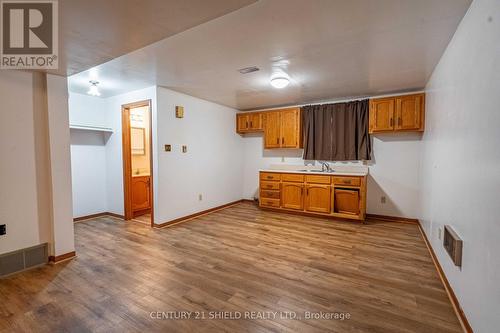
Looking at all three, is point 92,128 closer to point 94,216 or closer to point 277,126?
point 94,216

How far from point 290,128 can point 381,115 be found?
1.69 metres

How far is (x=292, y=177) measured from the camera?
4.70 m

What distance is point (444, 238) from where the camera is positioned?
2.18m

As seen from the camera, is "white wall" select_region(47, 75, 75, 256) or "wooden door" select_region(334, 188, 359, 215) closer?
"white wall" select_region(47, 75, 75, 256)

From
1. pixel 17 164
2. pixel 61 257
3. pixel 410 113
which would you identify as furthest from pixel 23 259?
pixel 410 113

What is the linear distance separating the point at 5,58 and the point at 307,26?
271cm

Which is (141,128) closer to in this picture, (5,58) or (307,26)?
(5,58)

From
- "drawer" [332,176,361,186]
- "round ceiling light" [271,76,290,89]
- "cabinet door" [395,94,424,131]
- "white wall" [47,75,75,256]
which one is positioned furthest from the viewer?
"drawer" [332,176,361,186]

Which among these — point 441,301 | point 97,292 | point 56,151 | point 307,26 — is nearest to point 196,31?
point 307,26

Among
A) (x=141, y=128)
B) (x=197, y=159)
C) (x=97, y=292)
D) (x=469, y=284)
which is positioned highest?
(x=141, y=128)

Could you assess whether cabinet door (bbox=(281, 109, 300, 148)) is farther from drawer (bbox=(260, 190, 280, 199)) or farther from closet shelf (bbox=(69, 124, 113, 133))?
closet shelf (bbox=(69, 124, 113, 133))

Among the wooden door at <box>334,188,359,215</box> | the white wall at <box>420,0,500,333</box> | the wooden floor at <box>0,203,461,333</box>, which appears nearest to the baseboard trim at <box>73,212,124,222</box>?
the wooden floor at <box>0,203,461,333</box>

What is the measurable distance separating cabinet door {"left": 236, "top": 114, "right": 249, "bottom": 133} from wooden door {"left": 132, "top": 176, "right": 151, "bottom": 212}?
233 centimetres

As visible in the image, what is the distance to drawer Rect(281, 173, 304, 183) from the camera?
4.62 metres
